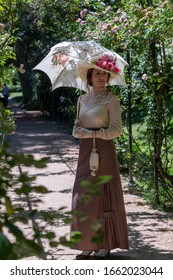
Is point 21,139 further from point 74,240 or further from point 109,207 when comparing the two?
point 74,240

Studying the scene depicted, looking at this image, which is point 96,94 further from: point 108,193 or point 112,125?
point 108,193

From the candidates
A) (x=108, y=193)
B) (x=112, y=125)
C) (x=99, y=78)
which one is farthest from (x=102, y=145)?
(x=99, y=78)

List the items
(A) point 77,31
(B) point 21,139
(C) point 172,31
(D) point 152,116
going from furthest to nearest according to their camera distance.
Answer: (B) point 21,139
(A) point 77,31
(D) point 152,116
(C) point 172,31

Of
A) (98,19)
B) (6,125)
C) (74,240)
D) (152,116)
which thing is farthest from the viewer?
(98,19)

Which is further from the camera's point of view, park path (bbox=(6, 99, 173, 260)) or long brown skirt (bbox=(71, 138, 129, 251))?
park path (bbox=(6, 99, 173, 260))

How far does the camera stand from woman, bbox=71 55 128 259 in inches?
212

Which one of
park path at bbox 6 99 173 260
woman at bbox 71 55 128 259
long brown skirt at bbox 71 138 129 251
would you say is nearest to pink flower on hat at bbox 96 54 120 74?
A: woman at bbox 71 55 128 259

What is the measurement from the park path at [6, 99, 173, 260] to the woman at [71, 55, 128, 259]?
32 centimetres

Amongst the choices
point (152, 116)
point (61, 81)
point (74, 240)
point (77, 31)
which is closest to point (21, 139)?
point (77, 31)

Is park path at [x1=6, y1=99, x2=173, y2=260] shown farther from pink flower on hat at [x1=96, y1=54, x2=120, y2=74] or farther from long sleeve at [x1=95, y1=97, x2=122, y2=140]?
pink flower on hat at [x1=96, y1=54, x2=120, y2=74]

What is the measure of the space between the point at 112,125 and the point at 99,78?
418 millimetres

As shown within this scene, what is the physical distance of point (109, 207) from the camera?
5469 mm

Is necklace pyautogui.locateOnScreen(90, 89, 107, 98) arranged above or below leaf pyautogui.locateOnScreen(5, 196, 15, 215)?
above

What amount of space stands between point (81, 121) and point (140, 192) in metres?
3.92
